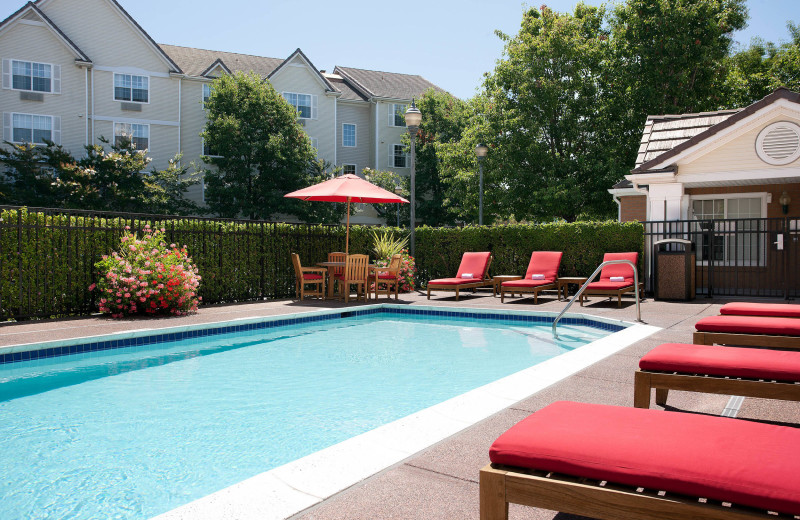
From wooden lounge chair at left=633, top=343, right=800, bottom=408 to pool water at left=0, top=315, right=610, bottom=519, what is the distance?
2238 millimetres

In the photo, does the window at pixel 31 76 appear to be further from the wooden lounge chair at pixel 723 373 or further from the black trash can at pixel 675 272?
the wooden lounge chair at pixel 723 373

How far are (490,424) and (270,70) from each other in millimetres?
35282

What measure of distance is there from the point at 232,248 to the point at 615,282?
28.4 ft

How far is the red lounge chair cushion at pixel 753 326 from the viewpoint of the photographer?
481 cm

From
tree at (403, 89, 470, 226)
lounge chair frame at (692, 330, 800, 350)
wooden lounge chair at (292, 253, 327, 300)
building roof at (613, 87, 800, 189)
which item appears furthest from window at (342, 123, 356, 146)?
lounge chair frame at (692, 330, 800, 350)

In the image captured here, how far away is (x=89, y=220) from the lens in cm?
1038

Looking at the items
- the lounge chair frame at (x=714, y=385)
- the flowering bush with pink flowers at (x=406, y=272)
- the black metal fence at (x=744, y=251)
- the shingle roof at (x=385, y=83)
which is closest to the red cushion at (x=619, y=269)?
the black metal fence at (x=744, y=251)

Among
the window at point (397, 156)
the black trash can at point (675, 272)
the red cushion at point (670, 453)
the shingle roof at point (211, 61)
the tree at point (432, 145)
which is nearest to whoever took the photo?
the red cushion at point (670, 453)

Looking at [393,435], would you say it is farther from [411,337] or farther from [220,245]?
[220,245]

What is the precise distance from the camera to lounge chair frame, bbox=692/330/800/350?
4746 mm

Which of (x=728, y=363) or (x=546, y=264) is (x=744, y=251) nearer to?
(x=546, y=264)

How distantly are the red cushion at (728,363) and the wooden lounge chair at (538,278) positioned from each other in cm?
840

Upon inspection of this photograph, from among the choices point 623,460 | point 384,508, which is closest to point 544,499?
point 623,460

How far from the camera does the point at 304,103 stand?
34.5m
